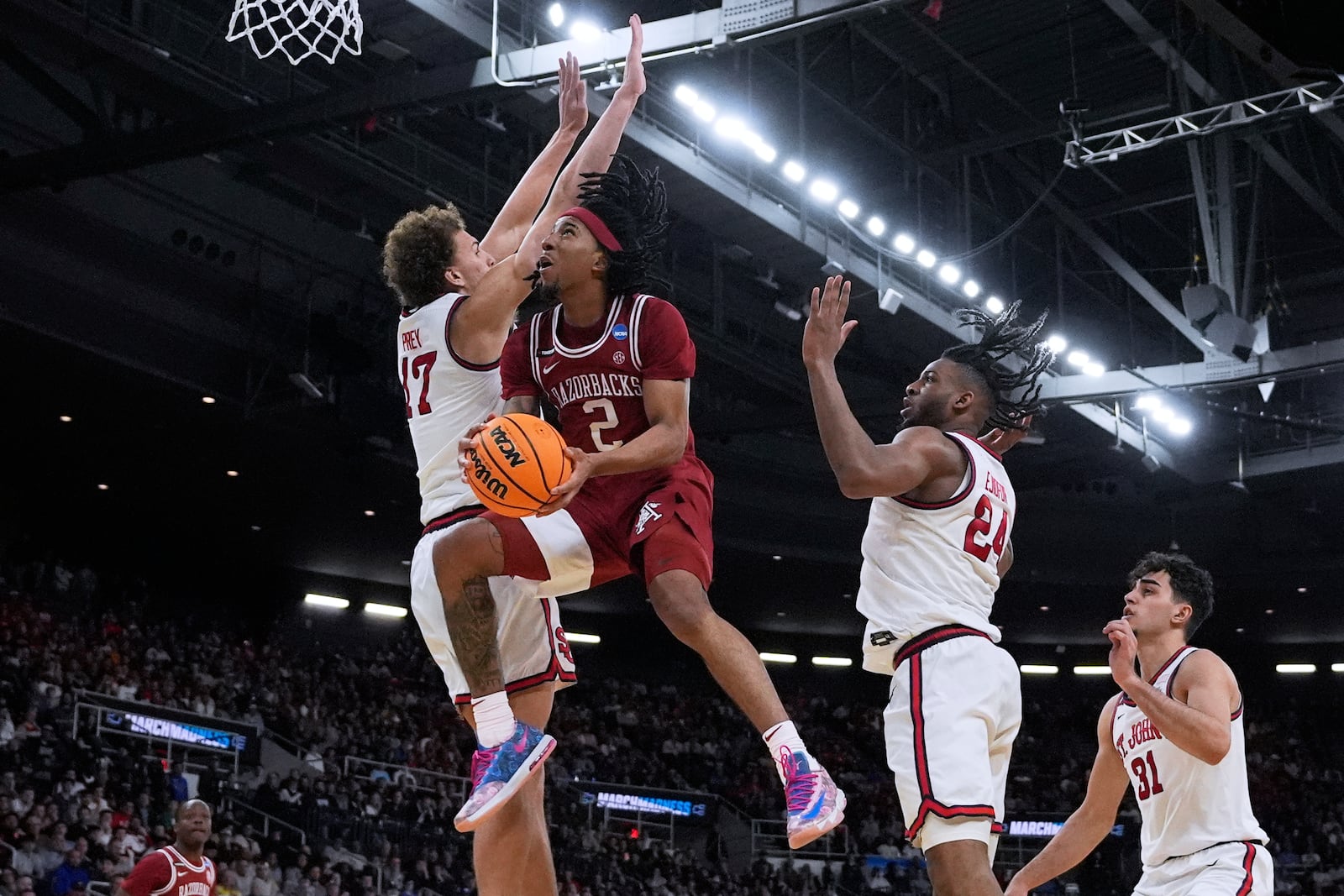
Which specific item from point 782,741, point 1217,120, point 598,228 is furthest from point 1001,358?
point 1217,120

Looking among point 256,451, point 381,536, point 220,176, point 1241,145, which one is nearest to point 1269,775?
point 1241,145

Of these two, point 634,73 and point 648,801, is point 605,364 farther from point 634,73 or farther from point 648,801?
point 648,801

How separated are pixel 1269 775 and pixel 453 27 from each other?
26334 mm

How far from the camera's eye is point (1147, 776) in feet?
20.7

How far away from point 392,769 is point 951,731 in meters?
19.4

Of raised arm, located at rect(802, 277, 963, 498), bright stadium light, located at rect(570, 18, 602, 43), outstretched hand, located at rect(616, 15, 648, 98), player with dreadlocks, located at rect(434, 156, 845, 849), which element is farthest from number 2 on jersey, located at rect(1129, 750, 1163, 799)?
bright stadium light, located at rect(570, 18, 602, 43)

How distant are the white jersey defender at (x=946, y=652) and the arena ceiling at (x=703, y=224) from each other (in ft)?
22.4

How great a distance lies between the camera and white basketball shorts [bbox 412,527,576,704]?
5.38 m

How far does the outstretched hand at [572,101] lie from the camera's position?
602 centimetres

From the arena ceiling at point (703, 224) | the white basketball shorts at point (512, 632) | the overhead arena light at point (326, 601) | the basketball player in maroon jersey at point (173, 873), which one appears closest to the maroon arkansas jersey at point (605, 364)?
the white basketball shorts at point (512, 632)

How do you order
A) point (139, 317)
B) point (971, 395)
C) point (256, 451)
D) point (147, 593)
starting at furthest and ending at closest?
point (147, 593), point (256, 451), point (139, 317), point (971, 395)

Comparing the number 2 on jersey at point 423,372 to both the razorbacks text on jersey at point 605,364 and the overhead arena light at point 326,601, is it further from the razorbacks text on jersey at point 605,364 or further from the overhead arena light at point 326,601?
the overhead arena light at point 326,601

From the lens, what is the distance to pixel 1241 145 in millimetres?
20953

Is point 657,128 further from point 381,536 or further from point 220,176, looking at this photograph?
point 381,536
